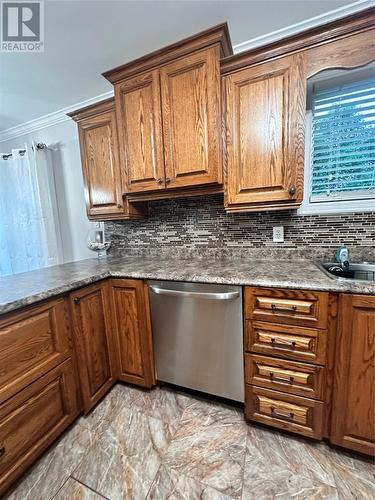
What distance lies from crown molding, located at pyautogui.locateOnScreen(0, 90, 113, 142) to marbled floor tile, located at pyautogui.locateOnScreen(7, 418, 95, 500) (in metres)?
2.68

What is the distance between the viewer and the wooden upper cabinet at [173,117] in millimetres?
1354

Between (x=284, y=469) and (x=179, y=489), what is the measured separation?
51 centimetres

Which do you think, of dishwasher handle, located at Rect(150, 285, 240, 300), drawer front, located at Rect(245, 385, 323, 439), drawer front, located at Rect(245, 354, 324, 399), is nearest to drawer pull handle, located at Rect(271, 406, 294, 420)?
drawer front, located at Rect(245, 385, 323, 439)

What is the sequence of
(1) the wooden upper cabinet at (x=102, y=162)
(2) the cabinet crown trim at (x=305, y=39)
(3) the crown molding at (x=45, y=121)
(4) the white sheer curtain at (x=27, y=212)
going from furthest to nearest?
(4) the white sheer curtain at (x=27, y=212) < (3) the crown molding at (x=45, y=121) < (1) the wooden upper cabinet at (x=102, y=162) < (2) the cabinet crown trim at (x=305, y=39)

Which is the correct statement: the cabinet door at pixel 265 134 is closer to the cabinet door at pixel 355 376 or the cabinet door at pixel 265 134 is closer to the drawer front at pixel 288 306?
the drawer front at pixel 288 306

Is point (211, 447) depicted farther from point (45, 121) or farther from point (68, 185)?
point (45, 121)

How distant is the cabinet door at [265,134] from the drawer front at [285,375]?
908 mm

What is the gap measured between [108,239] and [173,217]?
78 cm

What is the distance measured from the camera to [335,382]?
3.54 ft

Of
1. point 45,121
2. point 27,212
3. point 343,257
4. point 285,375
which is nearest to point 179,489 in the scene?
point 285,375

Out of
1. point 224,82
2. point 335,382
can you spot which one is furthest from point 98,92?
point 335,382

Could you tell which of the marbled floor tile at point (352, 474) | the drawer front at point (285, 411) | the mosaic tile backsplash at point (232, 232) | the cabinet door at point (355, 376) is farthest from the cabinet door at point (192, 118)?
the marbled floor tile at point (352, 474)

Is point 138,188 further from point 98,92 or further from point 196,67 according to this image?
point 98,92

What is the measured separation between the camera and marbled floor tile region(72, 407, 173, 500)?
3.39 feet
